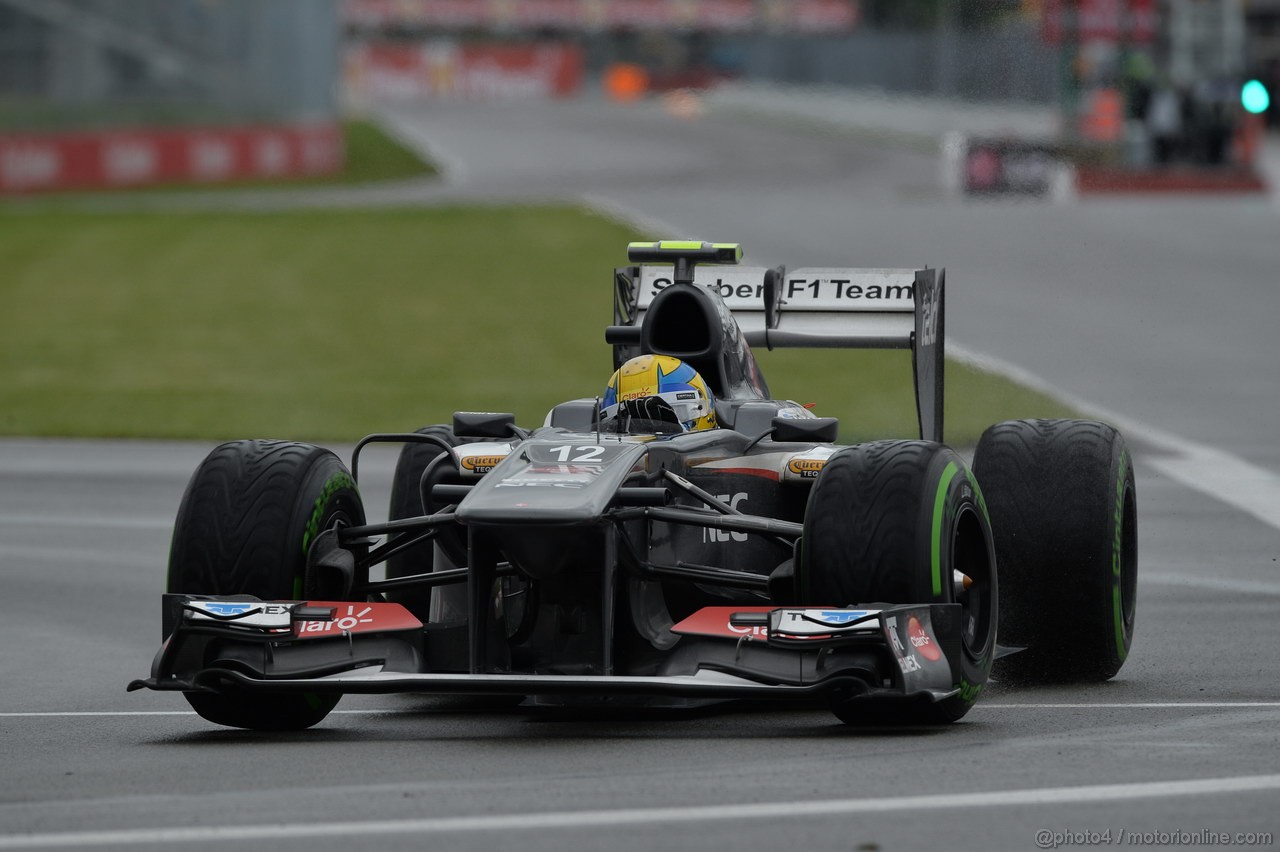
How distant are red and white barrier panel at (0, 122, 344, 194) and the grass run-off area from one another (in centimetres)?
472

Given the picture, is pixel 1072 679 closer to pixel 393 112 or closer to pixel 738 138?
pixel 738 138

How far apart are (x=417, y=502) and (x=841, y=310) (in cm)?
248

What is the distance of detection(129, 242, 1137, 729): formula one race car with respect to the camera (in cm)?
802

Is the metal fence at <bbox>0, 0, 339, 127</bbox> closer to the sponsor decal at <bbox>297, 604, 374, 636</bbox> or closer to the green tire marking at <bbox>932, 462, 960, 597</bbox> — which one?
the sponsor decal at <bbox>297, 604, 374, 636</bbox>

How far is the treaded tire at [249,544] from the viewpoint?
8.55 m

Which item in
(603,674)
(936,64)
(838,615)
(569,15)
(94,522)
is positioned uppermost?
(569,15)

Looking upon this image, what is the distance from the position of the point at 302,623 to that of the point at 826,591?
191cm

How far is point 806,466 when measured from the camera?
9.40m

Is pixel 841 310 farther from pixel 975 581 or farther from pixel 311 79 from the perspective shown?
pixel 311 79

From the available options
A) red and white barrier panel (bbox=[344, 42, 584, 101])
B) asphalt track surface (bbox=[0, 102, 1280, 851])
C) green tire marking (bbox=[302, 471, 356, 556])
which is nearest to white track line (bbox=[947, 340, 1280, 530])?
asphalt track surface (bbox=[0, 102, 1280, 851])

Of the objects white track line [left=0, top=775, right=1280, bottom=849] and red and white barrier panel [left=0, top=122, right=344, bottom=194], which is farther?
red and white barrier panel [left=0, top=122, right=344, bottom=194]

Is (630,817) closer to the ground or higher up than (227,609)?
closer to the ground

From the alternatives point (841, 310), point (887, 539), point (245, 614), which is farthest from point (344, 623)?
point (841, 310)

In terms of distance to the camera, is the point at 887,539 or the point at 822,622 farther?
the point at 887,539
